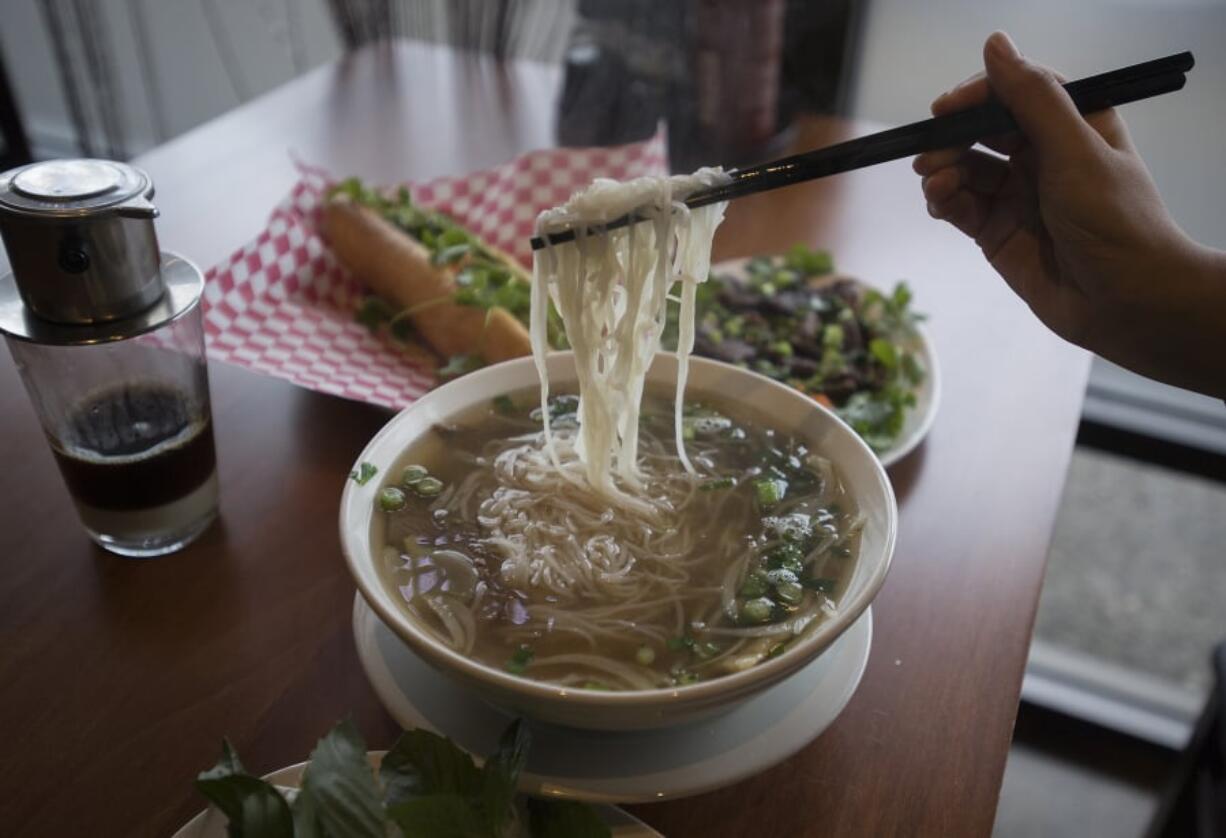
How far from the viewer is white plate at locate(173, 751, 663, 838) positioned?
1.03 metres

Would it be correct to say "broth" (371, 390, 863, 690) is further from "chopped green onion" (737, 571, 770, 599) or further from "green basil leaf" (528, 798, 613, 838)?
"green basil leaf" (528, 798, 613, 838)

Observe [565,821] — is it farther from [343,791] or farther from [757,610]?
[757,610]

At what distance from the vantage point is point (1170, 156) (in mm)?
3178

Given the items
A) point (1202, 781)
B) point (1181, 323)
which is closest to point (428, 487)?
point (1181, 323)

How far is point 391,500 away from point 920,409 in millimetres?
981

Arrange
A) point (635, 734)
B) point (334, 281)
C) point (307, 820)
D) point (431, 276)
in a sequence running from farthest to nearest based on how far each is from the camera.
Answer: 1. point (334, 281)
2. point (431, 276)
3. point (635, 734)
4. point (307, 820)

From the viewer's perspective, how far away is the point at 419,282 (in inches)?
81.1

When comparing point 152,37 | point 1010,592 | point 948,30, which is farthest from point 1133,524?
point 152,37

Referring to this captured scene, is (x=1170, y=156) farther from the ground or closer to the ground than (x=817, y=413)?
closer to the ground

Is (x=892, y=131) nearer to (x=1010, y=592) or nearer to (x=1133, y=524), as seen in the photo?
(x=1010, y=592)

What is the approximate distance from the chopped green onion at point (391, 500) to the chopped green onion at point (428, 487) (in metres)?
0.03

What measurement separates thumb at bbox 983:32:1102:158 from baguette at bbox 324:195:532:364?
93 cm

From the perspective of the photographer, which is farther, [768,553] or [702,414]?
[702,414]

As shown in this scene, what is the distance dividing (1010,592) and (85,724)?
1268 millimetres
